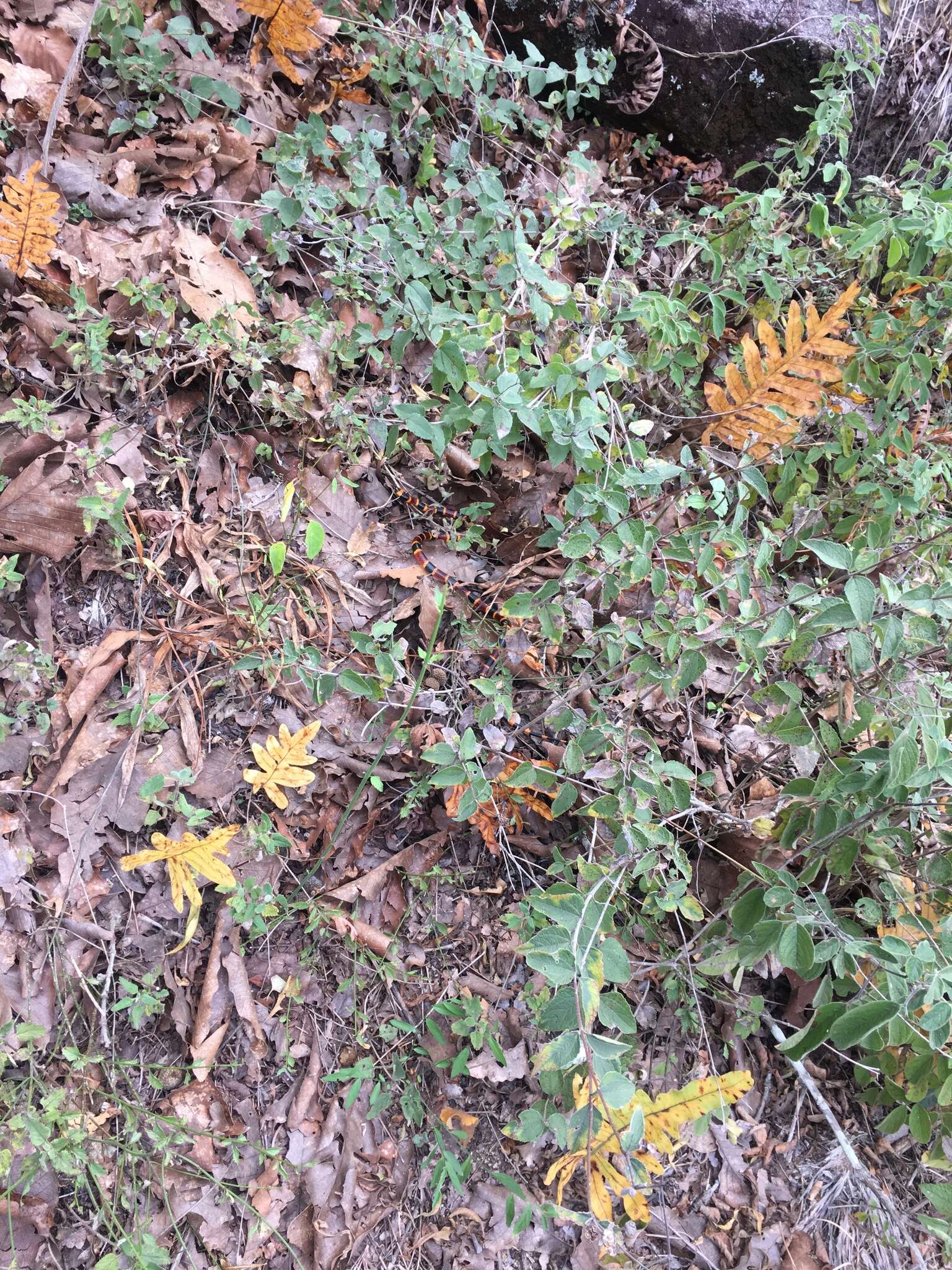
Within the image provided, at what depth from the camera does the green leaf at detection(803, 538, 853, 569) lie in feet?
5.12

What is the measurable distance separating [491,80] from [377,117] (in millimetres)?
433

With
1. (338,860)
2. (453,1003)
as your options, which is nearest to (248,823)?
(338,860)

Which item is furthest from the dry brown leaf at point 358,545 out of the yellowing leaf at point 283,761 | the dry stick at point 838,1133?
the dry stick at point 838,1133

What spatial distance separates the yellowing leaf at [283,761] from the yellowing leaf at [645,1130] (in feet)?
3.24

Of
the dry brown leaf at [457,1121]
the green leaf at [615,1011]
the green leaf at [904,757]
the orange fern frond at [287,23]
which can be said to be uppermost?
the orange fern frond at [287,23]

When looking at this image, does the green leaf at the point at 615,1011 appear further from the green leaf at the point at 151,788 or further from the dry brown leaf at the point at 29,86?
the dry brown leaf at the point at 29,86

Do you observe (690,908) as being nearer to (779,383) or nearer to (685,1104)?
(685,1104)

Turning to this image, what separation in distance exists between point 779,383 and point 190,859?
224 centimetres

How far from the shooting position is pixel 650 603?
2590mm

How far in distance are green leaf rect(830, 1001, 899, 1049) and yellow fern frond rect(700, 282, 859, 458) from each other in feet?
4.93

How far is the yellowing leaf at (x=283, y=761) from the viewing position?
196 cm

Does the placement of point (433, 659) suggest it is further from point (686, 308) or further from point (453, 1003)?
point (686, 308)

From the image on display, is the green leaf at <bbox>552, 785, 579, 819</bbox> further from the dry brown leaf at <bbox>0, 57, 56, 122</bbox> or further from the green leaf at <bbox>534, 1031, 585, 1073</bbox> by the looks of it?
the dry brown leaf at <bbox>0, 57, 56, 122</bbox>

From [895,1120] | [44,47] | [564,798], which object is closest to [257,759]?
[564,798]
